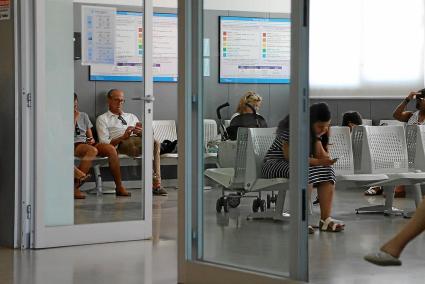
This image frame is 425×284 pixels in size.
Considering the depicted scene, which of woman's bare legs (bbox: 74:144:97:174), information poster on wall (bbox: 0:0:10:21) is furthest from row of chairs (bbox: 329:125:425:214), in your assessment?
information poster on wall (bbox: 0:0:10:21)

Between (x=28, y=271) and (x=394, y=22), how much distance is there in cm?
862

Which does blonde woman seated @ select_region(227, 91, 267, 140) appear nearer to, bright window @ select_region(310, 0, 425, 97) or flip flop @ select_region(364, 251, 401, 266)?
flip flop @ select_region(364, 251, 401, 266)

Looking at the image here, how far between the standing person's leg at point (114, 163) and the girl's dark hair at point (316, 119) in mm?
1466

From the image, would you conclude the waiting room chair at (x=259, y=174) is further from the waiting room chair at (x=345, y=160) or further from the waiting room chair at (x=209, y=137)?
the waiting room chair at (x=345, y=160)

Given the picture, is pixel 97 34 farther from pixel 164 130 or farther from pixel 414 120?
pixel 164 130

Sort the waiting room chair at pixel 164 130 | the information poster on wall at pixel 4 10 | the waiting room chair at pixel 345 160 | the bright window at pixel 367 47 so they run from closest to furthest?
the information poster on wall at pixel 4 10, the waiting room chair at pixel 345 160, the waiting room chair at pixel 164 130, the bright window at pixel 367 47

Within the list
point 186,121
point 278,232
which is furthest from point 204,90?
point 278,232

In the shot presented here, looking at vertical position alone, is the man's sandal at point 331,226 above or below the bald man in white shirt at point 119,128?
below

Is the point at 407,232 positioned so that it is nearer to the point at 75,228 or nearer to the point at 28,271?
the point at 28,271

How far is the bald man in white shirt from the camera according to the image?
758 centimetres

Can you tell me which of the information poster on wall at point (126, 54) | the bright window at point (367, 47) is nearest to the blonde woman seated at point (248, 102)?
the information poster on wall at point (126, 54)

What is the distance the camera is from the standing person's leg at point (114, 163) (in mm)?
7566

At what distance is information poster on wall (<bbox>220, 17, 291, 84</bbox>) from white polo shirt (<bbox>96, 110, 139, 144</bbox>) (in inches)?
80.9

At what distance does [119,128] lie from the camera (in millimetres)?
7695
